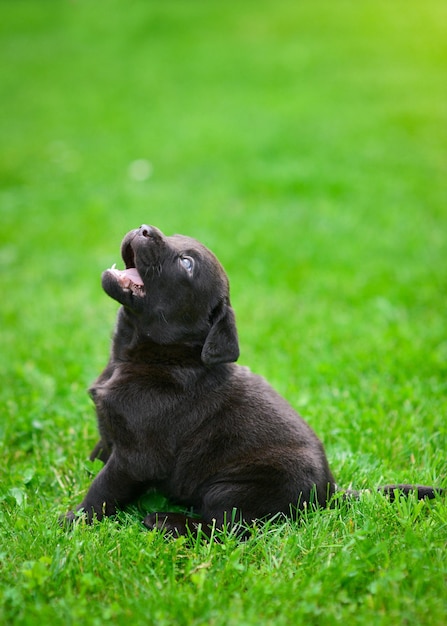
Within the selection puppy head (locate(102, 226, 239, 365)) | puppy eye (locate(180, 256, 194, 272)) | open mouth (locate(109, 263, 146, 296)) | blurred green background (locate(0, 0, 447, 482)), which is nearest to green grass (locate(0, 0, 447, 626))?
blurred green background (locate(0, 0, 447, 482))

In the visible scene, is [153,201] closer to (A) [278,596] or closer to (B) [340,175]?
(B) [340,175]

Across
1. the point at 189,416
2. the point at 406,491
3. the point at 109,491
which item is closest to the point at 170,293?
the point at 189,416

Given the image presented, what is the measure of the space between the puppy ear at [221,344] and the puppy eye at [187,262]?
0.97 ft

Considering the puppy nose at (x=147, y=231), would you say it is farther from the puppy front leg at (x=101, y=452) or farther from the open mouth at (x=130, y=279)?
the puppy front leg at (x=101, y=452)

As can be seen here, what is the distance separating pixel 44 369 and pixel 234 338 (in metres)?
2.27

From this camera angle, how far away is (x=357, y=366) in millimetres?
5137

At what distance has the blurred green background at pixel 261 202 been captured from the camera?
16.5ft

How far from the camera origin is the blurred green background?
502 cm

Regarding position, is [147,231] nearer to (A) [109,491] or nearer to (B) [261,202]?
(A) [109,491]

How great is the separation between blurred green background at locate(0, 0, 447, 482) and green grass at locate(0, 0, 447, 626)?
1.1 inches

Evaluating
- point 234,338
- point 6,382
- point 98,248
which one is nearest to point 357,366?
point 234,338

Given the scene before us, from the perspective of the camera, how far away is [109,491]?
3287mm

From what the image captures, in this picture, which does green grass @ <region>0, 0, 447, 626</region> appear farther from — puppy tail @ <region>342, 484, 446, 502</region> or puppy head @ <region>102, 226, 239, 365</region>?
puppy head @ <region>102, 226, 239, 365</region>

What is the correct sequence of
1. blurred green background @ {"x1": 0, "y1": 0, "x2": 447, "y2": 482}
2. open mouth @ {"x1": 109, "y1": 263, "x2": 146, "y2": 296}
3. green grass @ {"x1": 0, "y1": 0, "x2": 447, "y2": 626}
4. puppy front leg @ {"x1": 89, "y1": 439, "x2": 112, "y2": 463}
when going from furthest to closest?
blurred green background @ {"x1": 0, "y1": 0, "x2": 447, "y2": 482}
puppy front leg @ {"x1": 89, "y1": 439, "x2": 112, "y2": 463}
open mouth @ {"x1": 109, "y1": 263, "x2": 146, "y2": 296}
green grass @ {"x1": 0, "y1": 0, "x2": 447, "y2": 626}
